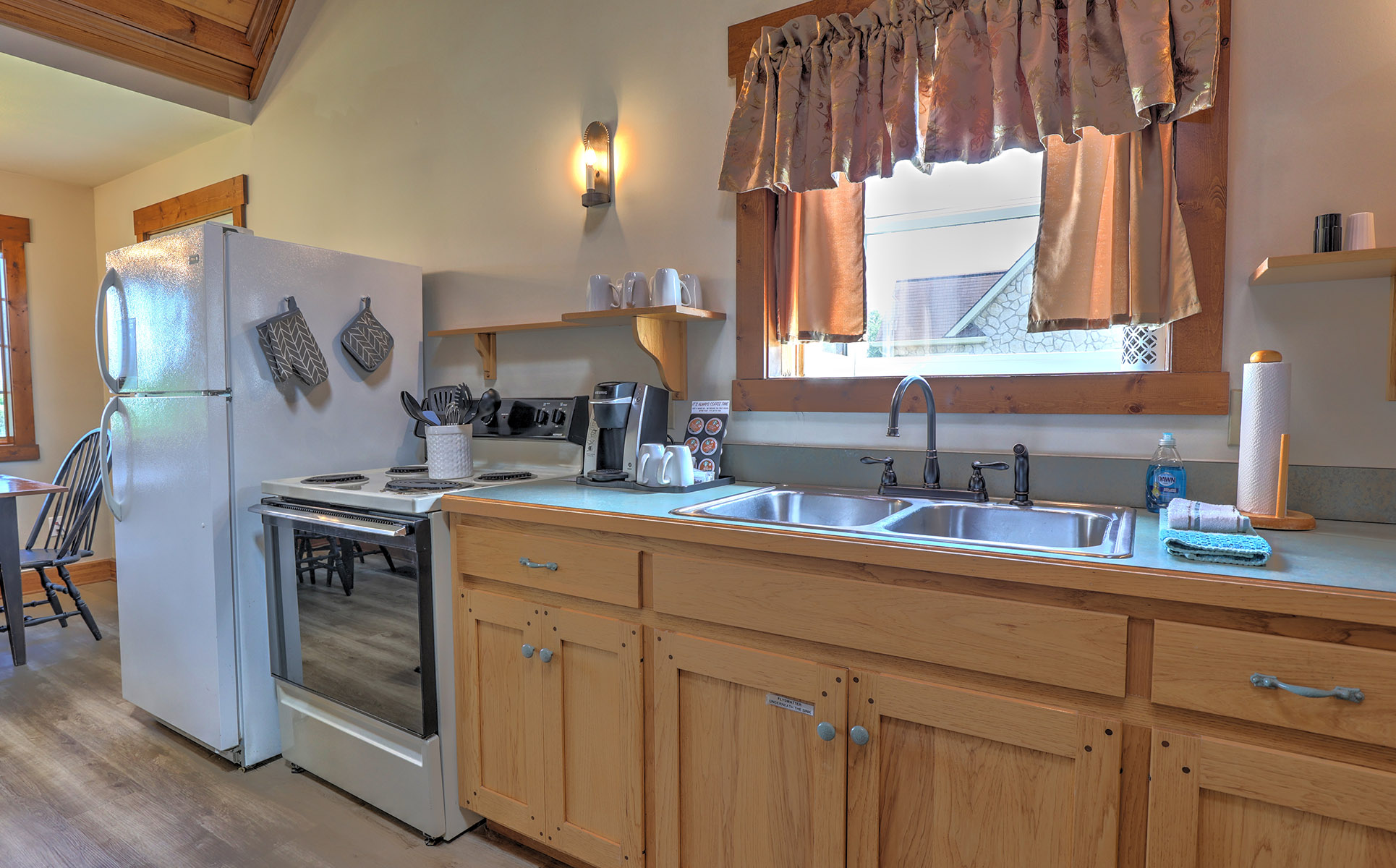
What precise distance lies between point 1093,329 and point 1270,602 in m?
0.91

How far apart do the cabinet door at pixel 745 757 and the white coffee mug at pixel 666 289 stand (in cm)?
98

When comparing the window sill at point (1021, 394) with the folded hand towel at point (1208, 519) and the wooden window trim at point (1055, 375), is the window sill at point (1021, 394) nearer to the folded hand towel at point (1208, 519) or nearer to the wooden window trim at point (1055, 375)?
the wooden window trim at point (1055, 375)

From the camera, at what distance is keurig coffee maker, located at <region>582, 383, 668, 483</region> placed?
218 cm

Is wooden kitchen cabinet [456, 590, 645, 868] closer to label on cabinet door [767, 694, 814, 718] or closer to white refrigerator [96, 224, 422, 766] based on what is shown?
label on cabinet door [767, 694, 814, 718]

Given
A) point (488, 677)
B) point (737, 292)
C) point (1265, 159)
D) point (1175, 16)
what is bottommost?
point (488, 677)

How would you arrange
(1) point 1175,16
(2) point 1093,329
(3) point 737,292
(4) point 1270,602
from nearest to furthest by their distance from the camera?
(4) point 1270,602, (1) point 1175,16, (2) point 1093,329, (3) point 737,292

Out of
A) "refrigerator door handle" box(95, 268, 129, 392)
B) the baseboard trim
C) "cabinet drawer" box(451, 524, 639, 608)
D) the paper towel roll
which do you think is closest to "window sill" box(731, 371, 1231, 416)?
the paper towel roll

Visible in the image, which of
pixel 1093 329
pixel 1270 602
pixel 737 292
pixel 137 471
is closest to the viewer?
pixel 1270 602

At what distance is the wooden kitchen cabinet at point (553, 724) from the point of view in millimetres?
1646

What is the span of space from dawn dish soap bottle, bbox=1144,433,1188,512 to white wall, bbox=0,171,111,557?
558 centimetres

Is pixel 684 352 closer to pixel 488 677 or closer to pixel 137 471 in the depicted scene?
pixel 488 677

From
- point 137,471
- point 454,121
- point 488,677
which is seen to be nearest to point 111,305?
point 137,471

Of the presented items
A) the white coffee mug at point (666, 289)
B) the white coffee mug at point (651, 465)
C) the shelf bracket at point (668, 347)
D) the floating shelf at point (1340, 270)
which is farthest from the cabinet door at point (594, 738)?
the floating shelf at point (1340, 270)

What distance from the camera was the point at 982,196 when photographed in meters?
1.98
